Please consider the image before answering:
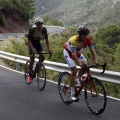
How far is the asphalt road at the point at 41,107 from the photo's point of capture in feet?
21.9

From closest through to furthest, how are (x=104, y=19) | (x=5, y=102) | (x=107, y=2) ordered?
(x=5, y=102)
(x=104, y=19)
(x=107, y=2)

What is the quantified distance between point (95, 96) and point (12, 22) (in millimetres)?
48371

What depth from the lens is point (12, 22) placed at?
177 ft

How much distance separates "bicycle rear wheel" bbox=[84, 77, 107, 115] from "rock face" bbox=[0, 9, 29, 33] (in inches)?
1706

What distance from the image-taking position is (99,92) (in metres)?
6.62

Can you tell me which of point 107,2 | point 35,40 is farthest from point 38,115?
point 107,2

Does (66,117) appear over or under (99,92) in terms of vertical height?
under

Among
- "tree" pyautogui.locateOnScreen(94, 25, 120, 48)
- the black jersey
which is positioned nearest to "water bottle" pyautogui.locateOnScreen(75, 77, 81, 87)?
the black jersey

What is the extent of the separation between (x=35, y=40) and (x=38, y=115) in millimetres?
3496

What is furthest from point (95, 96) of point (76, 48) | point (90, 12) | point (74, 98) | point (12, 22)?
point (90, 12)

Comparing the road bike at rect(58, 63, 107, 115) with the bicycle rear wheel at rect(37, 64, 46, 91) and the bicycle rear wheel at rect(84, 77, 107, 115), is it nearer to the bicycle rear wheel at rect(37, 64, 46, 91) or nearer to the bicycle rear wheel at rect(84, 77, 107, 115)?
the bicycle rear wheel at rect(84, 77, 107, 115)

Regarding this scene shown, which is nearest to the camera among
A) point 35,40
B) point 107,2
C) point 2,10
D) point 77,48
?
point 77,48

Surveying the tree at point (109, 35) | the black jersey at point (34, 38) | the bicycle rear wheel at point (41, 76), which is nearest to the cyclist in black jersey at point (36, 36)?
the black jersey at point (34, 38)

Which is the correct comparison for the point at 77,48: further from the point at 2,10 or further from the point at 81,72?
the point at 2,10
